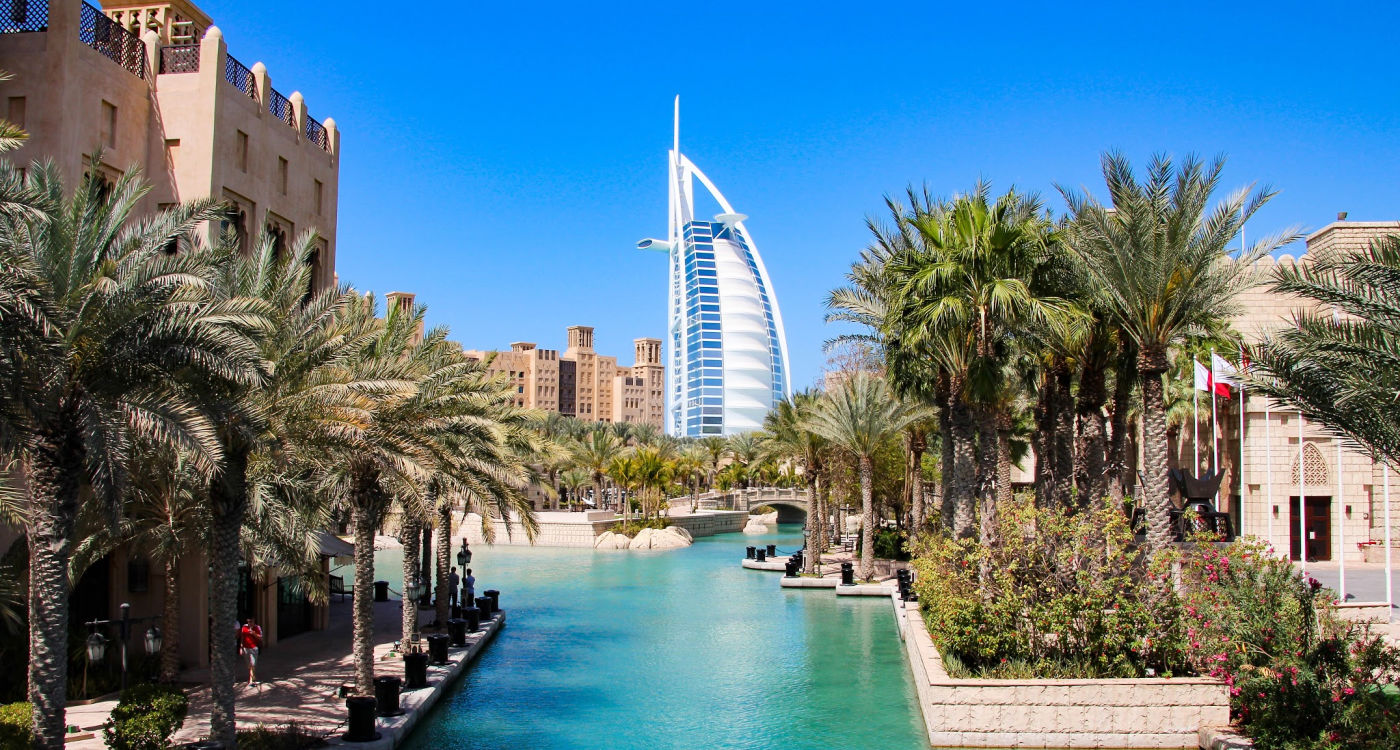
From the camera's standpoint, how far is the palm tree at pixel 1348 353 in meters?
10.8

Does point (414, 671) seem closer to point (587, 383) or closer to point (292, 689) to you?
Answer: point (292, 689)

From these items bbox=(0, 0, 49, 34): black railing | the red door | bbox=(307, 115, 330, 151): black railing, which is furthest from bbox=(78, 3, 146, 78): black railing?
the red door

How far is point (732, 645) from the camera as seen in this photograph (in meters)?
22.1

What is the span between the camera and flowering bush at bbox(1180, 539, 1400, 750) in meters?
10.8

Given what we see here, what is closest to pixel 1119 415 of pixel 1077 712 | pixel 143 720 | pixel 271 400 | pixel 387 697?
pixel 1077 712

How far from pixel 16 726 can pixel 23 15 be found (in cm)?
1043

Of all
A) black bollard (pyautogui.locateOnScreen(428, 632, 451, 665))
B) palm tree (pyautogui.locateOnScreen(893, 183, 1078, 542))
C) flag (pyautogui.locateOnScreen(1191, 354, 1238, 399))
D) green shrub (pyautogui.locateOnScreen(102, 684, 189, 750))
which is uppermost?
palm tree (pyautogui.locateOnScreen(893, 183, 1078, 542))

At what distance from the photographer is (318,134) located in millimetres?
22812

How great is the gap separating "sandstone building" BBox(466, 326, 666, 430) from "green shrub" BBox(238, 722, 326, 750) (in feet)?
554

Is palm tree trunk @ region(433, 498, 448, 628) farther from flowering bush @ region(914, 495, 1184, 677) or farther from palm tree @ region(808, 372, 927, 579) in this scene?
palm tree @ region(808, 372, 927, 579)

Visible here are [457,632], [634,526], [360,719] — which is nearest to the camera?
[360,719]

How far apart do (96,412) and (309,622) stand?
14.2 m

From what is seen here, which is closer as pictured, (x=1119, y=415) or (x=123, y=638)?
(x=123, y=638)

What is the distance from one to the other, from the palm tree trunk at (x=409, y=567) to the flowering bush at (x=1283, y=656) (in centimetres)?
1246
